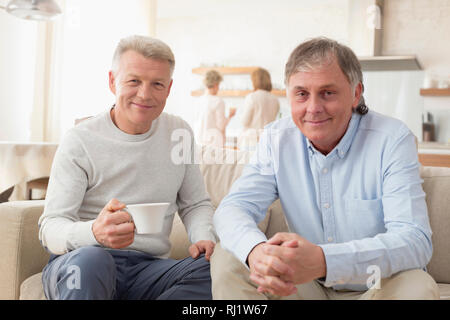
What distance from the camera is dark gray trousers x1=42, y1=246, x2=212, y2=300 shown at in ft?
3.63

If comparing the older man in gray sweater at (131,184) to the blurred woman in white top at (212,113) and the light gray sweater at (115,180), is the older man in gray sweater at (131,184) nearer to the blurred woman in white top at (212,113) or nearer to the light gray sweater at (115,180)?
the light gray sweater at (115,180)

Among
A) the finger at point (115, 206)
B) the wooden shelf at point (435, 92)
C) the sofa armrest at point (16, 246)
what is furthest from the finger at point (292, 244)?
the wooden shelf at point (435, 92)

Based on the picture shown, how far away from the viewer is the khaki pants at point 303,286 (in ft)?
3.24

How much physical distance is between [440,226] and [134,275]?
1029 mm

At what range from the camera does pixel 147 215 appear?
1000 millimetres

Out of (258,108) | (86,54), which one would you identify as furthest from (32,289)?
(86,54)

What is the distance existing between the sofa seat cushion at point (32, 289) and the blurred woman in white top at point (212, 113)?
331cm

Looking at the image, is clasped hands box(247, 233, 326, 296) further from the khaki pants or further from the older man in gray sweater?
the older man in gray sweater

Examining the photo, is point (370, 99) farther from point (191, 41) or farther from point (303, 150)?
point (303, 150)

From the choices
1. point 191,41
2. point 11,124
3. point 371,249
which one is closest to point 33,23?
point 11,124

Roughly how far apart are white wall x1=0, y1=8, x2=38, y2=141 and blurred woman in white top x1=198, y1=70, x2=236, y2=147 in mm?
1666

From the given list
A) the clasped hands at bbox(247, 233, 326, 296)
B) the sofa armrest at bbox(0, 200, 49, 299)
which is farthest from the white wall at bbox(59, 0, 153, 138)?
the clasped hands at bbox(247, 233, 326, 296)

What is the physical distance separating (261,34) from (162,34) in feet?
5.72

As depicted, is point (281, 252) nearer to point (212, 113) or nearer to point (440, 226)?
point (440, 226)
